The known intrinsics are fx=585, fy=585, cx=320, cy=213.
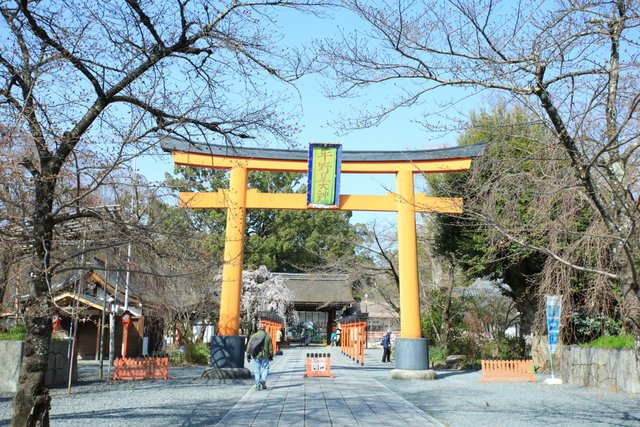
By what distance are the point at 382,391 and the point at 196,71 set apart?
8.46m

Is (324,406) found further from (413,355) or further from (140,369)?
(140,369)

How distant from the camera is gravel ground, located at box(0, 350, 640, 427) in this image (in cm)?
888

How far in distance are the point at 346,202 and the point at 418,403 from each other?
6.70m

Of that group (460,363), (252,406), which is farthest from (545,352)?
(252,406)

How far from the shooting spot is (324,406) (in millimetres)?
10367

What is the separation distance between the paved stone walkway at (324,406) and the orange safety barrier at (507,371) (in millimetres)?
3304

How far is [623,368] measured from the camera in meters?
13.1

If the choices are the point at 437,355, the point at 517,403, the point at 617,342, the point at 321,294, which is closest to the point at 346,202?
the point at 517,403

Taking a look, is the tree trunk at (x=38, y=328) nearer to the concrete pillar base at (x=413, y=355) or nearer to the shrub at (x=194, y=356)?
the concrete pillar base at (x=413, y=355)

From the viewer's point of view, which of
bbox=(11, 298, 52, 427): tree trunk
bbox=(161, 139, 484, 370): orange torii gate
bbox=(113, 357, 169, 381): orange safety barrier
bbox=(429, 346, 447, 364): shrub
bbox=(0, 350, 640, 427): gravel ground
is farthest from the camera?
bbox=(429, 346, 447, 364): shrub

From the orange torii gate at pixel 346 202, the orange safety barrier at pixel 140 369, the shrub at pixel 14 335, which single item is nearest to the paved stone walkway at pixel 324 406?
the orange torii gate at pixel 346 202

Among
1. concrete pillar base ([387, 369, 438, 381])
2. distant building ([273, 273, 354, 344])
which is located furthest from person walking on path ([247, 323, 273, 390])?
distant building ([273, 273, 354, 344])

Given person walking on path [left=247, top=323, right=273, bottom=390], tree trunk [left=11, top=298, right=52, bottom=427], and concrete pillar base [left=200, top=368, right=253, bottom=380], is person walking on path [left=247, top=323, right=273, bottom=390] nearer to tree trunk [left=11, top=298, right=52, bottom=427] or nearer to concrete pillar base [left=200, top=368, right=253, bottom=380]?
concrete pillar base [left=200, top=368, right=253, bottom=380]

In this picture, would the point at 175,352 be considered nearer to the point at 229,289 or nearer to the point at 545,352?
the point at 229,289
